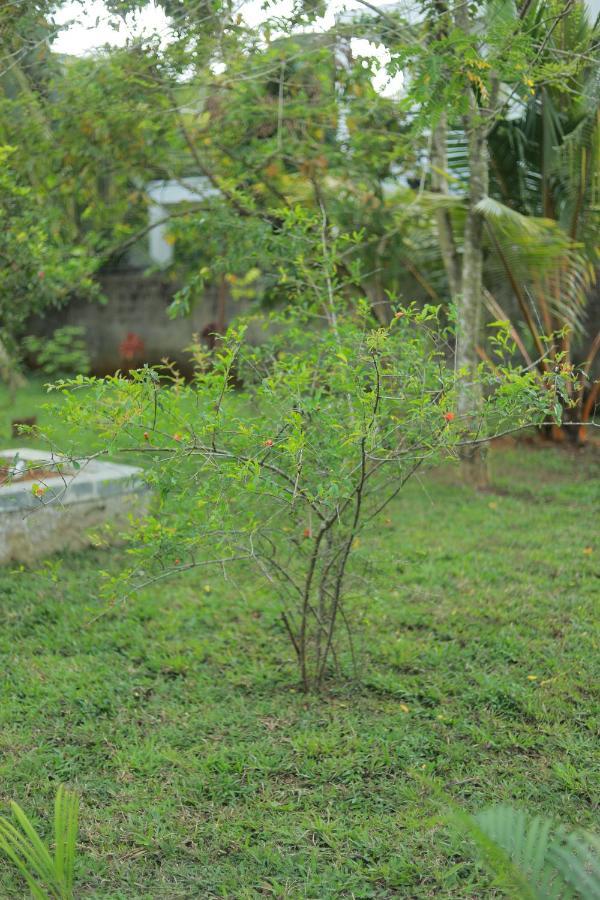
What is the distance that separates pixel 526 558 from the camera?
17.9 feet

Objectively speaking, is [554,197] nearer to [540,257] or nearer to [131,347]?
[540,257]

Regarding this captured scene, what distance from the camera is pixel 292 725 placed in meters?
3.50

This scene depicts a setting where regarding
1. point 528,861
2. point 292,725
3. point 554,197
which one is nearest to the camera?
point 528,861

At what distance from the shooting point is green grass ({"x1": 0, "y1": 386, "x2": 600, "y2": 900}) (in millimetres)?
2695

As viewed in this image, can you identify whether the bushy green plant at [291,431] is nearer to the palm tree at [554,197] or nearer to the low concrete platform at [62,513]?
the low concrete platform at [62,513]

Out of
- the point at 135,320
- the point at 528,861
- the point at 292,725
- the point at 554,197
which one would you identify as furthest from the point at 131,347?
the point at 528,861

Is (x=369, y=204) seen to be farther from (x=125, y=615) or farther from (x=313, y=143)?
(x=125, y=615)

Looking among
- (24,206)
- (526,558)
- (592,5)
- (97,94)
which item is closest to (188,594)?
(526,558)

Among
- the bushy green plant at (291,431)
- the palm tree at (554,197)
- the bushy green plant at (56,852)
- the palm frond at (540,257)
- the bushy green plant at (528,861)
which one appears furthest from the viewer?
the palm tree at (554,197)

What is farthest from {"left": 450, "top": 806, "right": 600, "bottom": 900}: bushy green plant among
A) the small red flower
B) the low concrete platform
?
the small red flower

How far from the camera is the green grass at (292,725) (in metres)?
2.70

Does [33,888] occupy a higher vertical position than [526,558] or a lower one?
Result: higher

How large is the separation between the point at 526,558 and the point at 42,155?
14.6 ft

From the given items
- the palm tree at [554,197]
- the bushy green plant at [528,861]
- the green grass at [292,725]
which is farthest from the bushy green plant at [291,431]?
the palm tree at [554,197]
